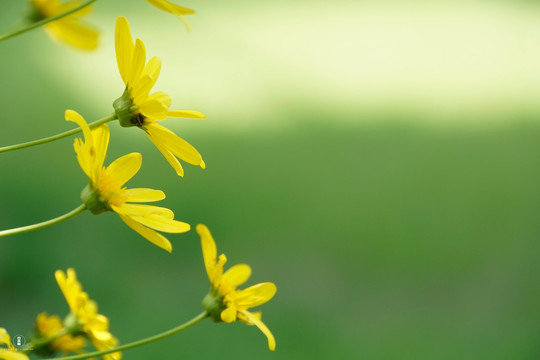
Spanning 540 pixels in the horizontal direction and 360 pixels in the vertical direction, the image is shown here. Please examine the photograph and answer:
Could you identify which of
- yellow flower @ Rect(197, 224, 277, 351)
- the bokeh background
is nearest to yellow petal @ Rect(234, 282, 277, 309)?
yellow flower @ Rect(197, 224, 277, 351)

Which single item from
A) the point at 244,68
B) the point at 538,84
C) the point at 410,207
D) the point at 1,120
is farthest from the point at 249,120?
the point at 538,84

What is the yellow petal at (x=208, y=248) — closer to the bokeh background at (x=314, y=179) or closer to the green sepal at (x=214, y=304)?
the green sepal at (x=214, y=304)

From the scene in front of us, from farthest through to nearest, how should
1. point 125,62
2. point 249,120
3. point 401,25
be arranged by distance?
point 401,25, point 249,120, point 125,62

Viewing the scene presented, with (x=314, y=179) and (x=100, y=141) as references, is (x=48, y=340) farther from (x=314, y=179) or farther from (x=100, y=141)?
(x=314, y=179)

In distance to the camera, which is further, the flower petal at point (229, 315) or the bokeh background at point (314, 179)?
the bokeh background at point (314, 179)

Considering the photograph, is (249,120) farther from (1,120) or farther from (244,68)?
(1,120)

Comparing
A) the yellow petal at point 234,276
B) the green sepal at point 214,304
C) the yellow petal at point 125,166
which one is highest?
the yellow petal at point 125,166

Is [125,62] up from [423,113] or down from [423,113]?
down

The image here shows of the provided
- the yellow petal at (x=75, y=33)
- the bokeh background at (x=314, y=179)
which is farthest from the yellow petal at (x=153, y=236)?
the bokeh background at (x=314, y=179)
